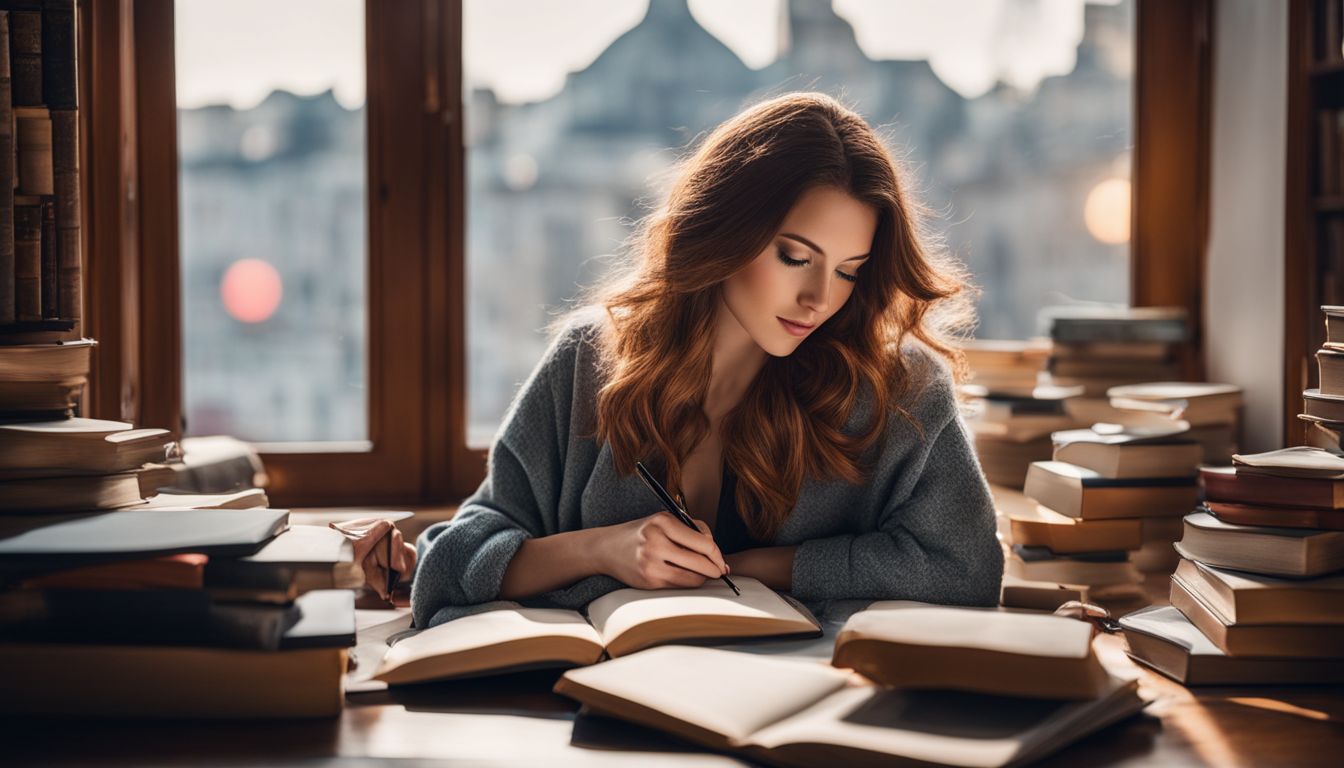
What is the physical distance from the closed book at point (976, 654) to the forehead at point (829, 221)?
61cm

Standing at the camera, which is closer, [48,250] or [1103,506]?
[48,250]

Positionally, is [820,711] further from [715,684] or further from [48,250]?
[48,250]

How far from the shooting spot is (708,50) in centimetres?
270

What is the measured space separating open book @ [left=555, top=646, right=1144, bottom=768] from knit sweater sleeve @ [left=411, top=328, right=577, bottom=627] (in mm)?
475

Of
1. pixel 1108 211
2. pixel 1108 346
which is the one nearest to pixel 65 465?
pixel 1108 346

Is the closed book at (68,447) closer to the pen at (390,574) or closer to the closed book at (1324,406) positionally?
the pen at (390,574)

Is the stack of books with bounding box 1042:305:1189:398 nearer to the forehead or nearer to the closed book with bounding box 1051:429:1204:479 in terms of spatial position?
the closed book with bounding box 1051:429:1204:479

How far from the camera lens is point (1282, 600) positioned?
1.30 metres

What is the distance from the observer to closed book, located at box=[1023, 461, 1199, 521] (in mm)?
1971

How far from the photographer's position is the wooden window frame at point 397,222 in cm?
237

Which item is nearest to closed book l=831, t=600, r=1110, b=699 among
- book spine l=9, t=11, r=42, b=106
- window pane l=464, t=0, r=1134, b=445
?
book spine l=9, t=11, r=42, b=106

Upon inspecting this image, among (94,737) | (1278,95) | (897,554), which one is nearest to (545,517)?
(897,554)

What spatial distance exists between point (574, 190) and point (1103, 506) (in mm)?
1325

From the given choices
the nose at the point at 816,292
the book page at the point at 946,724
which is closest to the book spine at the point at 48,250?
the nose at the point at 816,292
